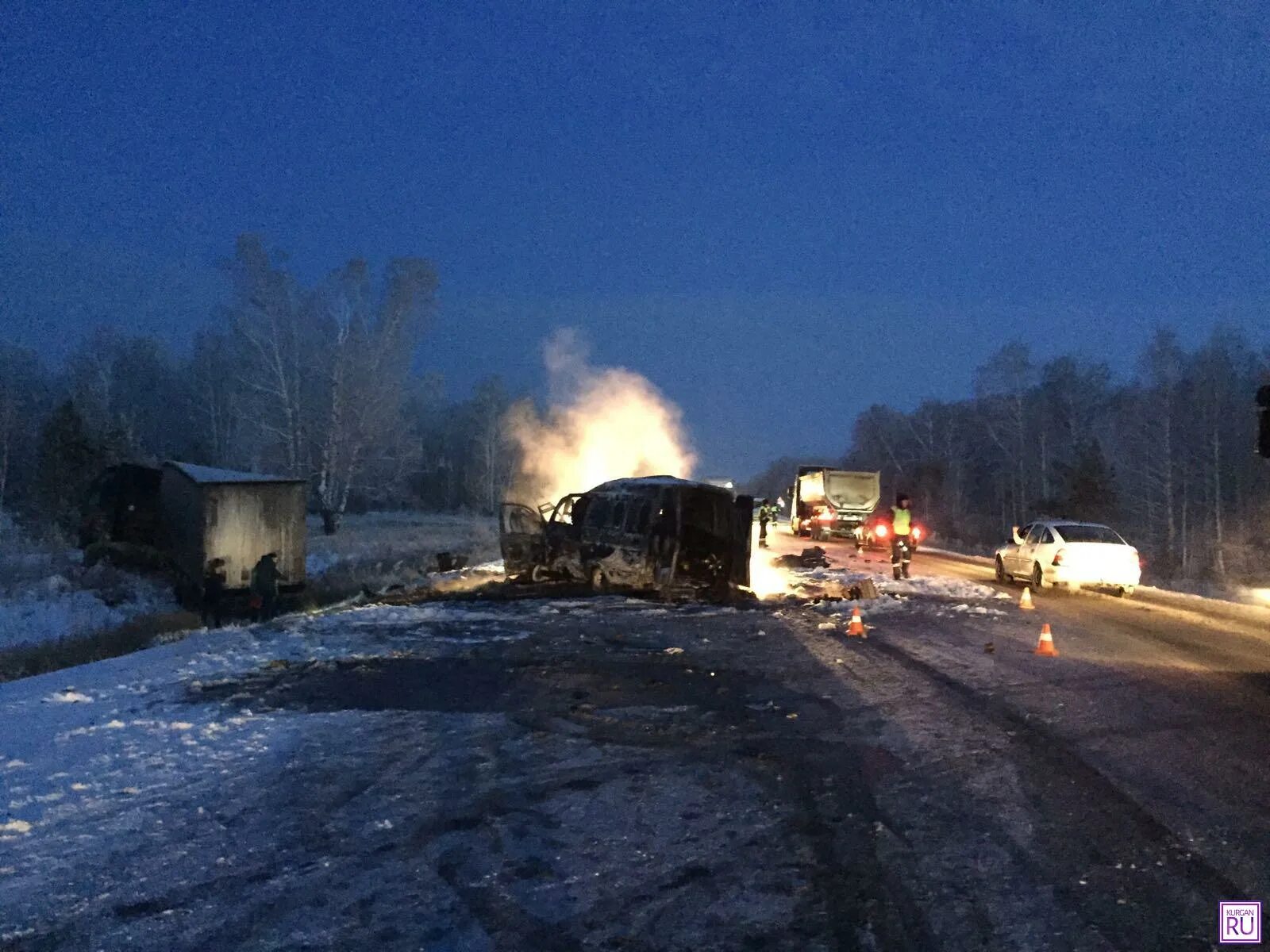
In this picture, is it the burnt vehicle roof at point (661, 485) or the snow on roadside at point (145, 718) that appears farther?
the burnt vehicle roof at point (661, 485)

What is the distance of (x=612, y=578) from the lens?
16750mm

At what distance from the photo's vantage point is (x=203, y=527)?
2203cm

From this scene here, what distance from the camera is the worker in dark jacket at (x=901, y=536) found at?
21.4 meters

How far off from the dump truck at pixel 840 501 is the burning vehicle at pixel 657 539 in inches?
840

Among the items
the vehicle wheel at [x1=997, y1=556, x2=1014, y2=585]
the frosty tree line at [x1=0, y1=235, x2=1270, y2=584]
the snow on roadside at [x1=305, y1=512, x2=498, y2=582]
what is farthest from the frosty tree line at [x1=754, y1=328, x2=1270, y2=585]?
the snow on roadside at [x1=305, y1=512, x2=498, y2=582]

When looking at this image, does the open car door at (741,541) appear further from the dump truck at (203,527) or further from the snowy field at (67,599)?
the snowy field at (67,599)

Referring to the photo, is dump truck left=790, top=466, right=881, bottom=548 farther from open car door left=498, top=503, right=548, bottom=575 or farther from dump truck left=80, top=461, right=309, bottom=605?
dump truck left=80, top=461, right=309, bottom=605

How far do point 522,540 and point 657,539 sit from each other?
374 centimetres

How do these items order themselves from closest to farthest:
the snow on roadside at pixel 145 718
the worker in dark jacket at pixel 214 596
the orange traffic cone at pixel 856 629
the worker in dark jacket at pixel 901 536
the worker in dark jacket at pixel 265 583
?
the snow on roadside at pixel 145 718 < the orange traffic cone at pixel 856 629 < the worker in dark jacket at pixel 265 583 < the worker in dark jacket at pixel 214 596 < the worker in dark jacket at pixel 901 536

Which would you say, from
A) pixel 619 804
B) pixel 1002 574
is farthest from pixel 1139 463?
pixel 619 804

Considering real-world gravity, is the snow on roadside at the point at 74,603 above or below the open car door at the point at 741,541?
below

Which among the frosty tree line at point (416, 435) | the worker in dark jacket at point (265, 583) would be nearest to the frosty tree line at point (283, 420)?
the frosty tree line at point (416, 435)

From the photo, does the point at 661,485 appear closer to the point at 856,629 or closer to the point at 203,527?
the point at 856,629

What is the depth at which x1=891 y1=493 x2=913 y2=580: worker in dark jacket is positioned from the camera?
21.4m
